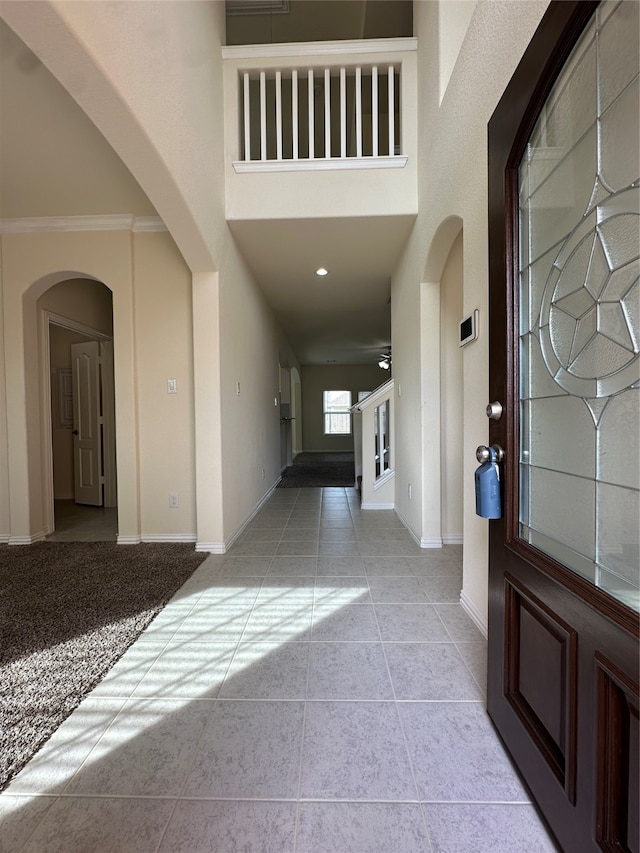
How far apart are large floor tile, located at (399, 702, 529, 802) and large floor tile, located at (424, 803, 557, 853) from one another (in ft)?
0.09

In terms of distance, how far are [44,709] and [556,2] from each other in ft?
8.29

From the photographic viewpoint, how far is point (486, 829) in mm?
998

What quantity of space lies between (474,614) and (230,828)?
1.37 meters

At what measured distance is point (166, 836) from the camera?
39.0 inches

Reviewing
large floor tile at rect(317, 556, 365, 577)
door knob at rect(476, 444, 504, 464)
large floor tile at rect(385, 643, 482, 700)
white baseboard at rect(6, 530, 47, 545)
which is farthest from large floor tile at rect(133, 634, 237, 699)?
white baseboard at rect(6, 530, 47, 545)

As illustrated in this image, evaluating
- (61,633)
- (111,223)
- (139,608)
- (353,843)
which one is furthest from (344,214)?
(353,843)

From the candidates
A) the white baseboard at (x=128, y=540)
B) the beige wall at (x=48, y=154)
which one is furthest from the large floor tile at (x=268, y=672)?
the beige wall at (x=48, y=154)

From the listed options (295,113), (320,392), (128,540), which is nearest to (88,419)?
(128,540)

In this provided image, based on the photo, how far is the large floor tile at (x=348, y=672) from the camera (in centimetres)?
148

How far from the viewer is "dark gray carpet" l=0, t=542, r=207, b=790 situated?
1399 millimetres

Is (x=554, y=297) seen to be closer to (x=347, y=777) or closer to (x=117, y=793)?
(x=347, y=777)

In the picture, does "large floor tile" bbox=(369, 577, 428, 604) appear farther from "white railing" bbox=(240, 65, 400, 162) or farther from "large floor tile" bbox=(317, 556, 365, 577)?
"white railing" bbox=(240, 65, 400, 162)

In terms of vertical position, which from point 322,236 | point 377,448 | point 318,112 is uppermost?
point 318,112

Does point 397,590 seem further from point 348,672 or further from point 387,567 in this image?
point 348,672
